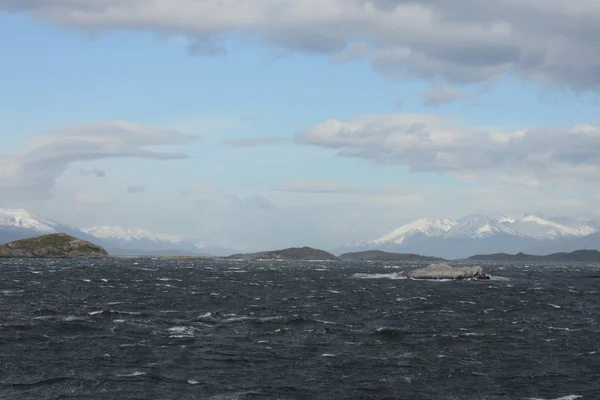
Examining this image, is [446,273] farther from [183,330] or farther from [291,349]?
[291,349]

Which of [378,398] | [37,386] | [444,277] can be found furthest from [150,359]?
[444,277]

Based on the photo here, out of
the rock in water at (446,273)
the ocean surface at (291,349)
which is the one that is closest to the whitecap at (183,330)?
the ocean surface at (291,349)

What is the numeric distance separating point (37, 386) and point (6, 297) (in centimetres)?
5283

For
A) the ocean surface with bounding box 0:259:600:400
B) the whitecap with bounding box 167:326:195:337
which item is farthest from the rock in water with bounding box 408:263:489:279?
the whitecap with bounding box 167:326:195:337

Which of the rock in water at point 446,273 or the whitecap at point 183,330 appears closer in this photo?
the whitecap at point 183,330

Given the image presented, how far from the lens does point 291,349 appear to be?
51.4 meters

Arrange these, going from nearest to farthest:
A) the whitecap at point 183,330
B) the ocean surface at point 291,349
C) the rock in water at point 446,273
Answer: the ocean surface at point 291,349
the whitecap at point 183,330
the rock in water at point 446,273

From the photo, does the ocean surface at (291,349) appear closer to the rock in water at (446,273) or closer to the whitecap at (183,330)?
the whitecap at (183,330)

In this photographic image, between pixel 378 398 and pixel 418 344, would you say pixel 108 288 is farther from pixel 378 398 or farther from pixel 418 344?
pixel 378 398

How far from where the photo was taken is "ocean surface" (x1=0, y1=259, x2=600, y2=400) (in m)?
39.2

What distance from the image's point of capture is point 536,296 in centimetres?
10612

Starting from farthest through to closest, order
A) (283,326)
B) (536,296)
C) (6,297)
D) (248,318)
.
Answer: (536,296) < (6,297) < (248,318) < (283,326)

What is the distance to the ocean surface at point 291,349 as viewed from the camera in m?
39.2

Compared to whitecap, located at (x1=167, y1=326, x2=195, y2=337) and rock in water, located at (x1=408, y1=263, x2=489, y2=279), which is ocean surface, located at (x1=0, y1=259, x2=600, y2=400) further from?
rock in water, located at (x1=408, y1=263, x2=489, y2=279)
